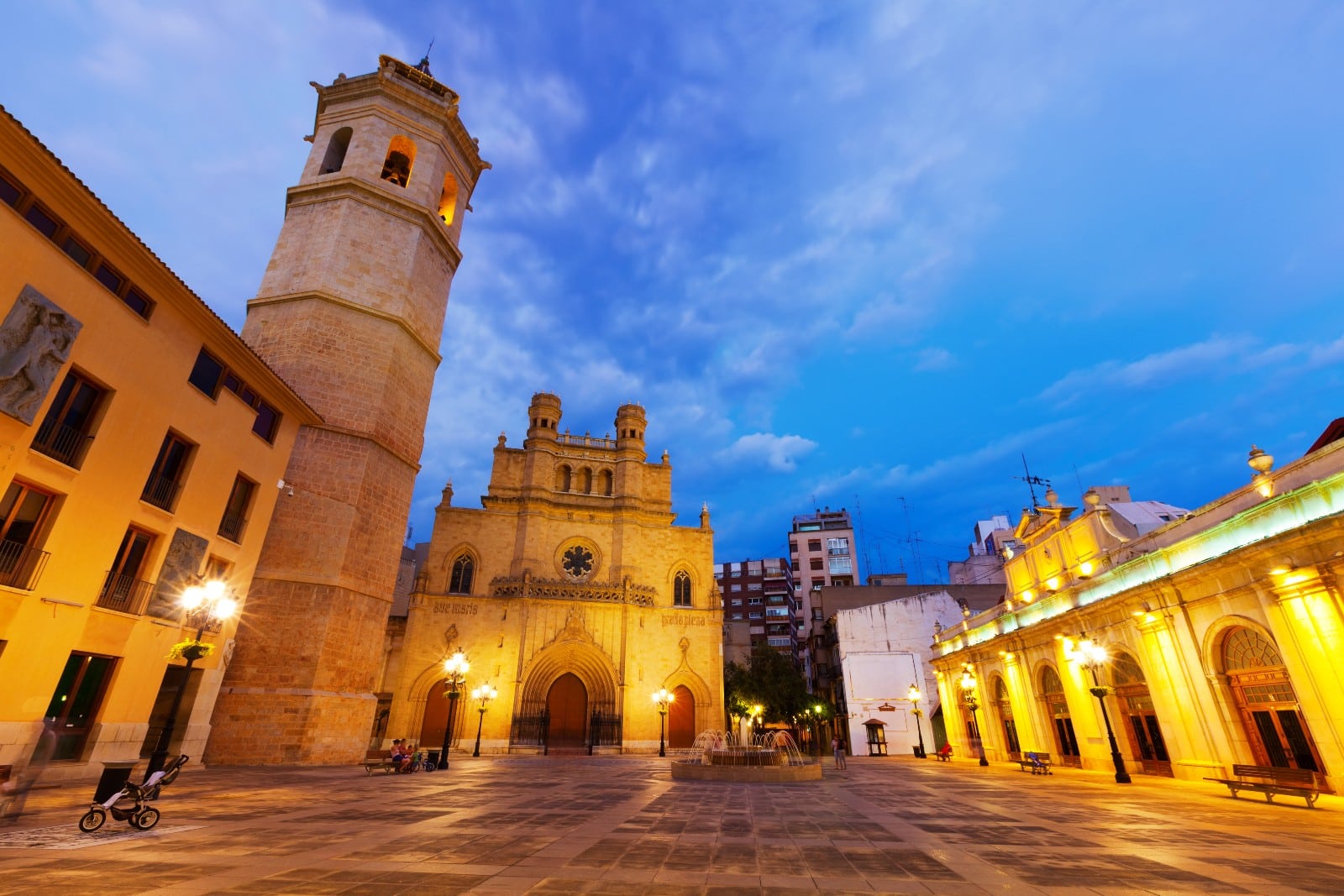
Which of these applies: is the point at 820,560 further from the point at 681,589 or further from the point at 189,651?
the point at 189,651

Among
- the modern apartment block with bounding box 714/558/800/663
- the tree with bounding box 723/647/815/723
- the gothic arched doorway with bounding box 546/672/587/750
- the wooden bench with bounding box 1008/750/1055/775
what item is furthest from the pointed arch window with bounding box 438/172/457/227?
the modern apartment block with bounding box 714/558/800/663

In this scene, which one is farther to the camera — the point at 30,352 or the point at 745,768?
the point at 745,768

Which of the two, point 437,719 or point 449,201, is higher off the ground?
point 449,201

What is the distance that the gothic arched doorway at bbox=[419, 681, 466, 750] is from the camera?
30.0 metres

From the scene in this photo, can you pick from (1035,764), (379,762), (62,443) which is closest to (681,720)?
(1035,764)

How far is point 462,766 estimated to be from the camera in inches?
798

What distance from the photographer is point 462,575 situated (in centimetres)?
3416

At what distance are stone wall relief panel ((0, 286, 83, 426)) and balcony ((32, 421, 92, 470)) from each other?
65 centimetres

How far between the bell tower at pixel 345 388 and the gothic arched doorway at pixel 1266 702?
2401 cm

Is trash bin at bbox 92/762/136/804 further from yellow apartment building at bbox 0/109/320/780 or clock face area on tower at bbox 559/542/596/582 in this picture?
clock face area on tower at bbox 559/542/596/582

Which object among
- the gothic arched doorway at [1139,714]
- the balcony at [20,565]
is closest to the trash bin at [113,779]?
the balcony at [20,565]

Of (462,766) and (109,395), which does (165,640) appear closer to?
(109,395)

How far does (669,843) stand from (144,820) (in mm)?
6339

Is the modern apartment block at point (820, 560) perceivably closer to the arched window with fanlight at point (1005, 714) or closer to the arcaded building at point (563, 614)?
the arcaded building at point (563, 614)
